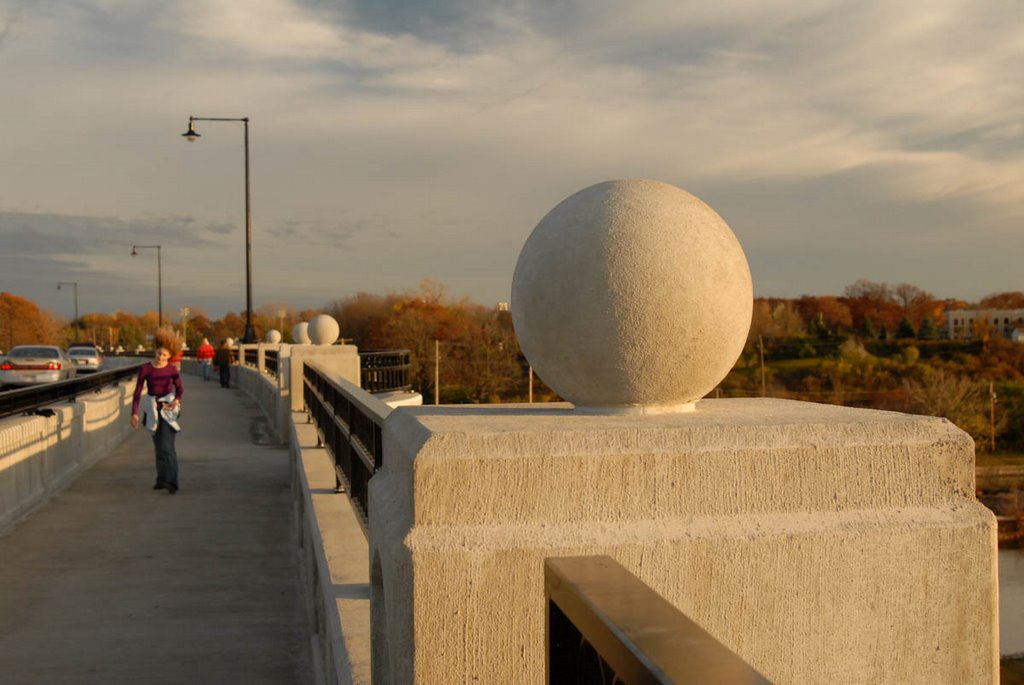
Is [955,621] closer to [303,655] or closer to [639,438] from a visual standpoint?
[639,438]

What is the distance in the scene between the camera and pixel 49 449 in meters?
11.5

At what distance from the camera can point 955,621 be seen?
2881 millimetres

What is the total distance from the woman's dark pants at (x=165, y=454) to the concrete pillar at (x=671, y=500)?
9.03m

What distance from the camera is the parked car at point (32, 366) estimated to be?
28.1 metres

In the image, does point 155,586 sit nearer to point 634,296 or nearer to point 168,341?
point 168,341

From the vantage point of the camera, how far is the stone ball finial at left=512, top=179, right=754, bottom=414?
3020 mm

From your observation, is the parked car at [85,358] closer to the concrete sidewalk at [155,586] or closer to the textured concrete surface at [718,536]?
the concrete sidewalk at [155,586]

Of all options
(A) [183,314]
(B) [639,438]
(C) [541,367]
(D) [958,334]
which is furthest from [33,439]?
(D) [958,334]

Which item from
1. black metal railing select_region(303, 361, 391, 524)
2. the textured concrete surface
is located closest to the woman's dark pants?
black metal railing select_region(303, 361, 391, 524)

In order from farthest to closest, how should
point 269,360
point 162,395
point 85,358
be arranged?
1. point 85,358
2. point 269,360
3. point 162,395

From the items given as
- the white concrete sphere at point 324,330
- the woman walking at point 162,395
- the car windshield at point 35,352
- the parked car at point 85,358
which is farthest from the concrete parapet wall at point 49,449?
the parked car at point 85,358

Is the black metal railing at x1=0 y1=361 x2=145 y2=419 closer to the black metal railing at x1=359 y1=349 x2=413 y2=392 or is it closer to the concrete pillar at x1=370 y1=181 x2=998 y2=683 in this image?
the black metal railing at x1=359 y1=349 x2=413 y2=392

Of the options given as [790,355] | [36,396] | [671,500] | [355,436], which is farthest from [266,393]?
[790,355]

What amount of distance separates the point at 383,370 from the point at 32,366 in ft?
55.1
